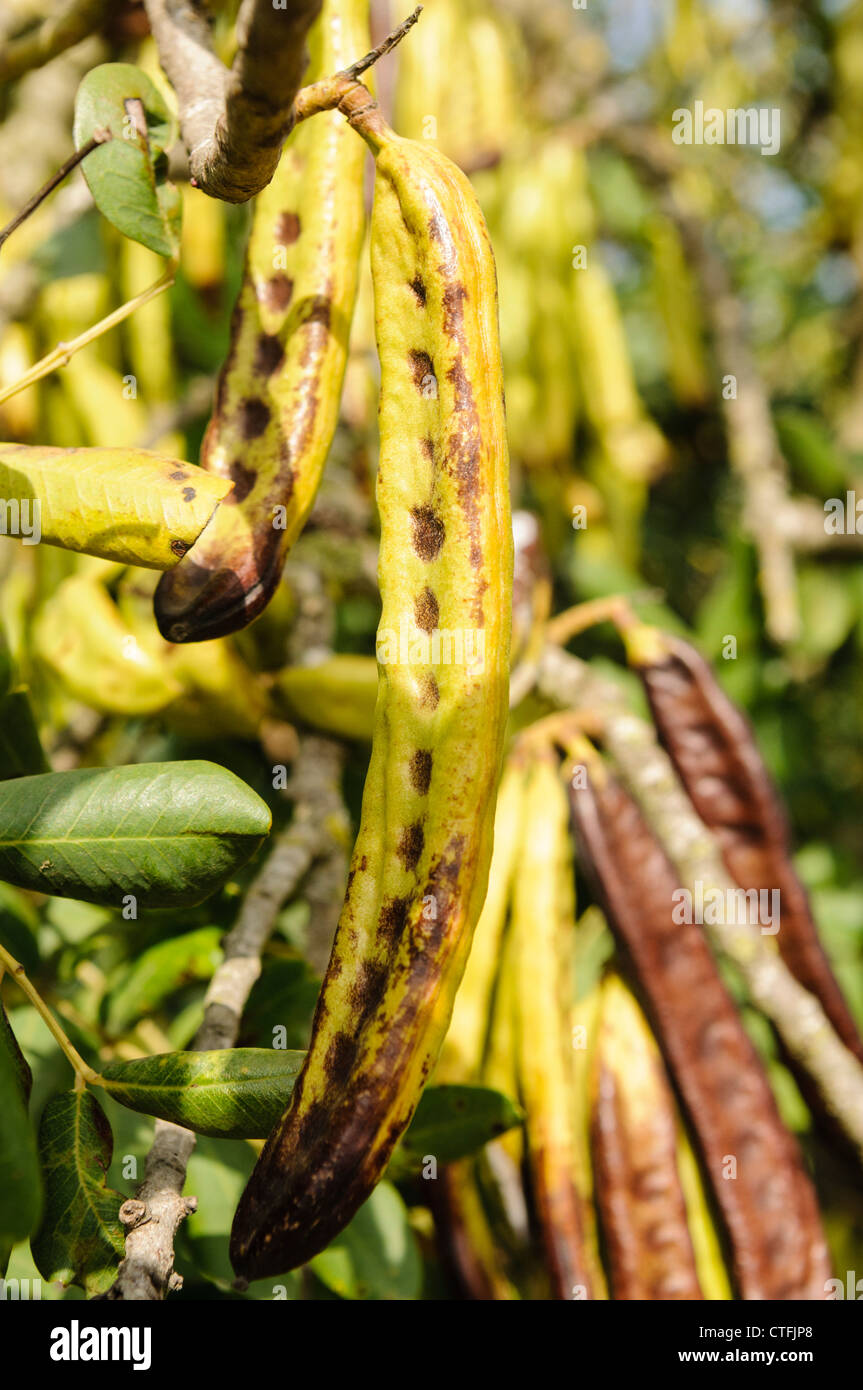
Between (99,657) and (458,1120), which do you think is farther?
(99,657)

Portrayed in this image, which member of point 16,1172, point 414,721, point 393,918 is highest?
point 414,721

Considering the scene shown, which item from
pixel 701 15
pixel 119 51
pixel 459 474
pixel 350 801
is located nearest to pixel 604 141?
pixel 701 15

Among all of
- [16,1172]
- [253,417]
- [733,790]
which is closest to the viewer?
[16,1172]

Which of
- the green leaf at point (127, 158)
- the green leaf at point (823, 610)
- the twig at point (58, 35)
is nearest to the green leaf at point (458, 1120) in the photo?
the green leaf at point (127, 158)

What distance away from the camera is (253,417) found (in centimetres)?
89

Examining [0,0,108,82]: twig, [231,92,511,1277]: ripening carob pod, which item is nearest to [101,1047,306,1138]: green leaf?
[231,92,511,1277]: ripening carob pod

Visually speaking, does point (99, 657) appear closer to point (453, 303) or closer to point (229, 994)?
point (229, 994)

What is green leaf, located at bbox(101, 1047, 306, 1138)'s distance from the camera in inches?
27.2

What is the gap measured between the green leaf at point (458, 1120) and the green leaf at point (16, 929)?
384 millimetres

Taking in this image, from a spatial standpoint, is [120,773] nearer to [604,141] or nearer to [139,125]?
[139,125]

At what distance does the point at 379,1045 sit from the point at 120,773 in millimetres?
247

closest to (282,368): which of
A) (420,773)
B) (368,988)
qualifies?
(420,773)

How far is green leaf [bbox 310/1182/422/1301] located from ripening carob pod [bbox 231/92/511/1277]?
349 millimetres

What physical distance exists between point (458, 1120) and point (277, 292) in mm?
734
